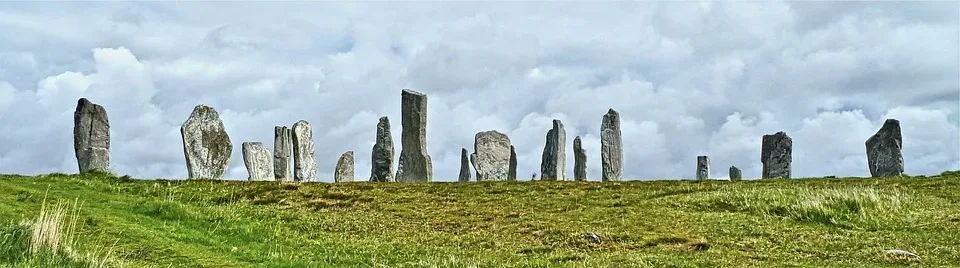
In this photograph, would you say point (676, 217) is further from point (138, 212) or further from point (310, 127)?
point (310, 127)

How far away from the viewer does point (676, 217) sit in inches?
901

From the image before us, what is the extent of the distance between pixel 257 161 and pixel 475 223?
1681cm

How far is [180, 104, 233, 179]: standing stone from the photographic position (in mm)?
32219

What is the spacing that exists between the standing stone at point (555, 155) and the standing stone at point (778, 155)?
729 centimetres

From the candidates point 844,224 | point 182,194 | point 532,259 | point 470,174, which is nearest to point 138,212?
point 182,194

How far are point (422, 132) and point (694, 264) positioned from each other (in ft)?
55.7

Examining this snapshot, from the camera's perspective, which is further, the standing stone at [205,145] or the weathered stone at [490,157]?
the weathered stone at [490,157]

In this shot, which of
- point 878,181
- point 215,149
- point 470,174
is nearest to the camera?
point 878,181

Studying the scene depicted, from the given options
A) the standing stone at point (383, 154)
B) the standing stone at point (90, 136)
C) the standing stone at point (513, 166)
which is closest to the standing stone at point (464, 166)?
the standing stone at point (513, 166)

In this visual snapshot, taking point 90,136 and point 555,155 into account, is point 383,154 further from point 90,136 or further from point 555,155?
point 90,136

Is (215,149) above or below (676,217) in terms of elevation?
above

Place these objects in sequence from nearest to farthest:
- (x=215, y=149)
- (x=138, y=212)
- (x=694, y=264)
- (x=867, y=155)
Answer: (x=694, y=264) → (x=138, y=212) → (x=215, y=149) → (x=867, y=155)

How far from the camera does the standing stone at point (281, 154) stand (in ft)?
119

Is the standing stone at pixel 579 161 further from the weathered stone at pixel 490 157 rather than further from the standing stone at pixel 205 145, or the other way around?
the standing stone at pixel 205 145
